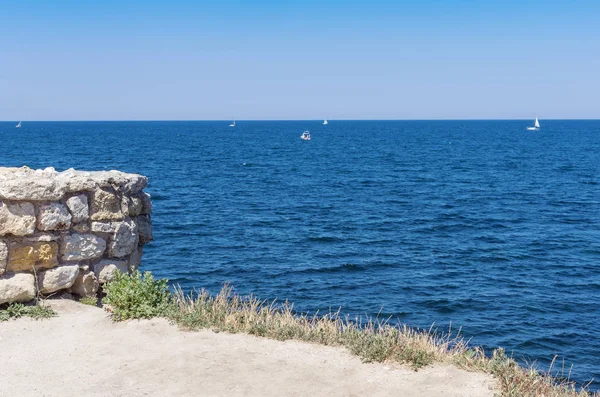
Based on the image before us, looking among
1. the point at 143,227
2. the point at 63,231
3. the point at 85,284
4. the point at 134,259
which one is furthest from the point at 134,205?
the point at 85,284

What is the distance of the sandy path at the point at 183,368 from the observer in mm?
7309

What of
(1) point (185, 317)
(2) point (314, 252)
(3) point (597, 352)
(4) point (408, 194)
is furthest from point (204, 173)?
(1) point (185, 317)

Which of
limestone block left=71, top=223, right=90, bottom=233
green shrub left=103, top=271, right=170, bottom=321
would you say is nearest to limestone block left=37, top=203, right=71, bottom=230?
limestone block left=71, top=223, right=90, bottom=233

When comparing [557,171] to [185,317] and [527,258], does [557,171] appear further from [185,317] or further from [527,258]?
[185,317]

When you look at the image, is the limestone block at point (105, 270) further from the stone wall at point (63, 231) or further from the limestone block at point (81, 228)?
the limestone block at point (81, 228)

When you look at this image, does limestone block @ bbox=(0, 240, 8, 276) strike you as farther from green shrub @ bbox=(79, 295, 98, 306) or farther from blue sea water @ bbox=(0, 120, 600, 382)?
blue sea water @ bbox=(0, 120, 600, 382)

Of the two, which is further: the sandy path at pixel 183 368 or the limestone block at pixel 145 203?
the limestone block at pixel 145 203

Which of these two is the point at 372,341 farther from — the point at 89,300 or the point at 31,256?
the point at 31,256

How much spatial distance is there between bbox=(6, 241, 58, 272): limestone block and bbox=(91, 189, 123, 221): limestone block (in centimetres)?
85

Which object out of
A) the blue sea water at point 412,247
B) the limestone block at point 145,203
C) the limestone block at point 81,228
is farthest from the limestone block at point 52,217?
the blue sea water at point 412,247

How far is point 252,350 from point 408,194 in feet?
127

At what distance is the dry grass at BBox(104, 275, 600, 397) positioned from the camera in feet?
24.6

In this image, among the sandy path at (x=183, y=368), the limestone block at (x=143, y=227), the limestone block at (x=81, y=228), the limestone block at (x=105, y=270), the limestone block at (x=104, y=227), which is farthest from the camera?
the limestone block at (x=143, y=227)

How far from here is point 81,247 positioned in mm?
10094
